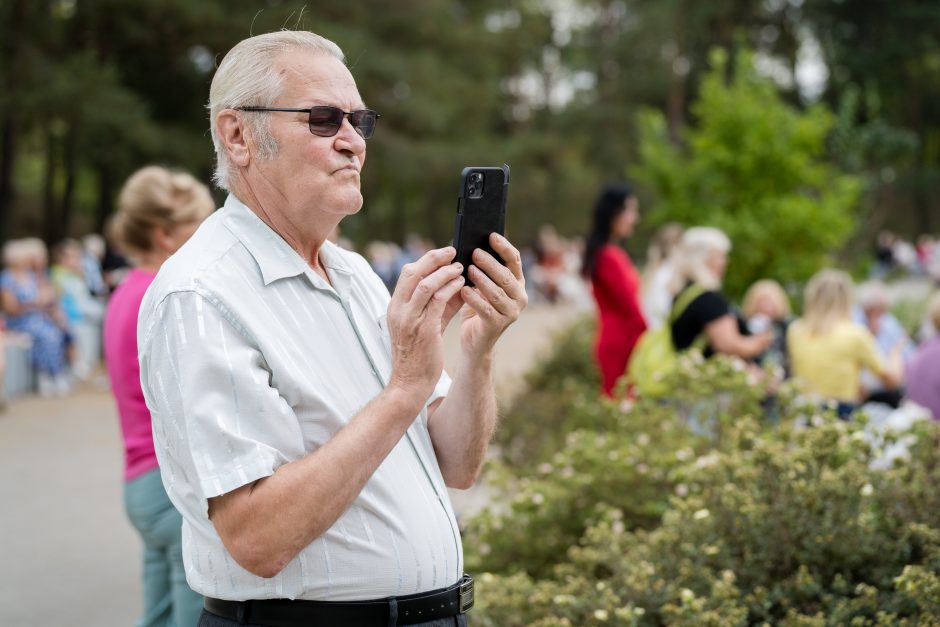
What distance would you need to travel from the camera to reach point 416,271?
2.03 metres

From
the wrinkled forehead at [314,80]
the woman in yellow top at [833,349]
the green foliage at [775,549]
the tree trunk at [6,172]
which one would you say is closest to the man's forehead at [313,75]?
the wrinkled forehead at [314,80]

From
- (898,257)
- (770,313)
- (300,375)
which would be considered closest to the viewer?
(300,375)

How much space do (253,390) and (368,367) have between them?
1.03 feet

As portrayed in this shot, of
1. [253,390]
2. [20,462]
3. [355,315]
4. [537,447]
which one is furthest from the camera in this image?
[20,462]

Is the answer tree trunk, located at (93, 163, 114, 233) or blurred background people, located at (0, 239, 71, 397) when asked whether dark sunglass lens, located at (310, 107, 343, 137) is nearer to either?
blurred background people, located at (0, 239, 71, 397)

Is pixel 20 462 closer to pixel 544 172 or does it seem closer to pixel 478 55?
pixel 478 55

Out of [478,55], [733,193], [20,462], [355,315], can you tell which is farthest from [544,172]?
[355,315]

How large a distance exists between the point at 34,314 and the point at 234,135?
1275 centimetres

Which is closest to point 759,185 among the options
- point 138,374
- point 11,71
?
point 138,374

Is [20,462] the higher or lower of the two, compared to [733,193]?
lower

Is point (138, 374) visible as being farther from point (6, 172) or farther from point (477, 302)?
point (6, 172)

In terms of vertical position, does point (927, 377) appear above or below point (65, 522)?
above

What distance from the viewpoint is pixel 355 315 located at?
221cm

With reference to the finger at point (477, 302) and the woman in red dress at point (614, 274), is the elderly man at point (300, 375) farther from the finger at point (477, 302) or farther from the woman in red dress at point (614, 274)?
the woman in red dress at point (614, 274)
